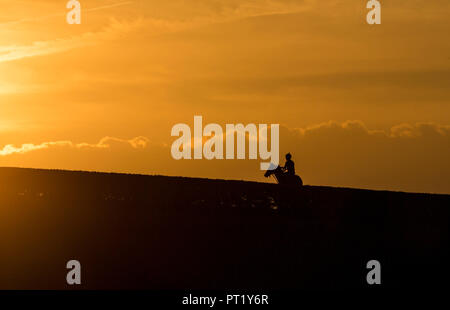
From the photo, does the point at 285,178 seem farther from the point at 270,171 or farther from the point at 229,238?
the point at 229,238

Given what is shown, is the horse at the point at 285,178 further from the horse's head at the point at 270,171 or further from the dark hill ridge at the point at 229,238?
the dark hill ridge at the point at 229,238

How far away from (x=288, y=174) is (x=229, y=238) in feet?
16.9

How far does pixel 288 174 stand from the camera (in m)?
42.8

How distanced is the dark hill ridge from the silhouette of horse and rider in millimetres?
1863

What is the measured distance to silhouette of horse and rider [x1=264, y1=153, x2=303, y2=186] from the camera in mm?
42556

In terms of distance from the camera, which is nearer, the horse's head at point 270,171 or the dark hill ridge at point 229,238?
the dark hill ridge at point 229,238

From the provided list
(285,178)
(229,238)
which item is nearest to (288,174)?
(285,178)

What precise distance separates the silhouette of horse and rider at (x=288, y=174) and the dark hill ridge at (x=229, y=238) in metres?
1.86

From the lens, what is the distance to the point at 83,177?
46531 mm

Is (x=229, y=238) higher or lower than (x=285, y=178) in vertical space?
lower

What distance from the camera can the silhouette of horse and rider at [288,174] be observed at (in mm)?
42556
